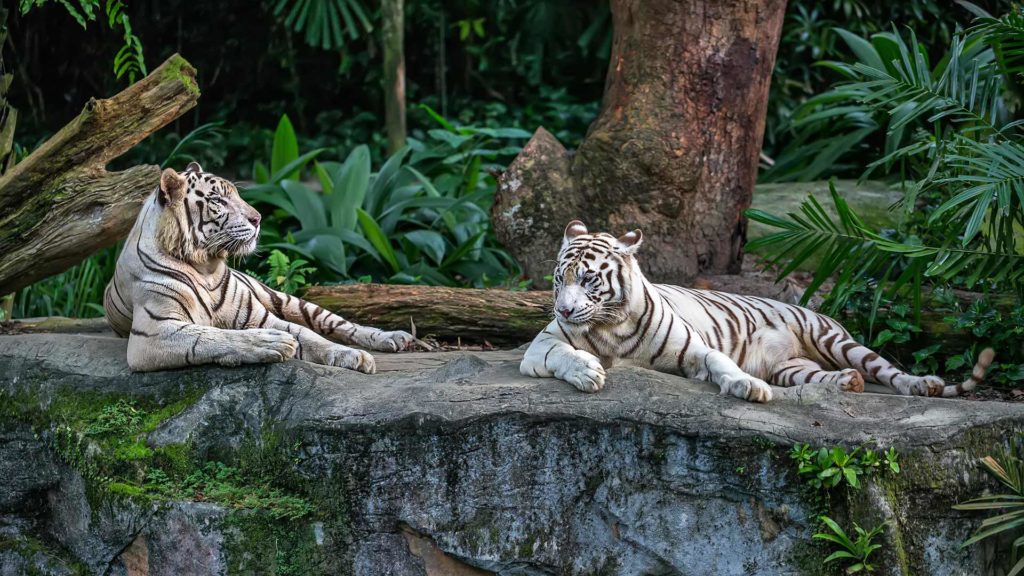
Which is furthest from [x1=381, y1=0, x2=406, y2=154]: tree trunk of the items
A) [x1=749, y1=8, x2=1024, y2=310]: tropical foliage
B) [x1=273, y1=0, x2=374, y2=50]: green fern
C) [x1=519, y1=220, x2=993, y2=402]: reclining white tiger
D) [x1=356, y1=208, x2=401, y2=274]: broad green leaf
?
[x1=519, y1=220, x2=993, y2=402]: reclining white tiger

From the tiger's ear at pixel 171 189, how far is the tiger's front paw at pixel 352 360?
97cm

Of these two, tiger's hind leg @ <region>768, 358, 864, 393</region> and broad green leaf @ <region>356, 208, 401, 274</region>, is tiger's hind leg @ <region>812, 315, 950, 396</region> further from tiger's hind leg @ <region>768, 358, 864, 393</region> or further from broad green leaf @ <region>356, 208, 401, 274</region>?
broad green leaf @ <region>356, 208, 401, 274</region>

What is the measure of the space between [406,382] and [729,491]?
4.51 feet

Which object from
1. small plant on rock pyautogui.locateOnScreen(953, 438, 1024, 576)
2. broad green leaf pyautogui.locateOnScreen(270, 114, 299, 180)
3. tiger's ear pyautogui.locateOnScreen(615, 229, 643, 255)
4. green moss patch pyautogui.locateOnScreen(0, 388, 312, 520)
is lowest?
green moss patch pyautogui.locateOnScreen(0, 388, 312, 520)

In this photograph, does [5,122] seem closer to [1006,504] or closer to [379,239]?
[379,239]

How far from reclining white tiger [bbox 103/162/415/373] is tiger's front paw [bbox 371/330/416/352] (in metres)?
0.49

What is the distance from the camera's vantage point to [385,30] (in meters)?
8.80

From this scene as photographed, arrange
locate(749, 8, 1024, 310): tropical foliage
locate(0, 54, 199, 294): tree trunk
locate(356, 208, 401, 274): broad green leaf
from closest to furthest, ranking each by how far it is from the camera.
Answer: locate(749, 8, 1024, 310): tropical foliage < locate(0, 54, 199, 294): tree trunk < locate(356, 208, 401, 274): broad green leaf

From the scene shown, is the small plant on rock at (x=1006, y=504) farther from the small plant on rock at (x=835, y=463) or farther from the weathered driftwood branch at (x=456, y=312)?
the weathered driftwood branch at (x=456, y=312)

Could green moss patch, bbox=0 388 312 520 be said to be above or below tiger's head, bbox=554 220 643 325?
below

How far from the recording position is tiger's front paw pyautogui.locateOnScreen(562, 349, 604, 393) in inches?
153

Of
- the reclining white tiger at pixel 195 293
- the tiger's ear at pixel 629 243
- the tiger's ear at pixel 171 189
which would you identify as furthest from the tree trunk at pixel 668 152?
the tiger's ear at pixel 171 189

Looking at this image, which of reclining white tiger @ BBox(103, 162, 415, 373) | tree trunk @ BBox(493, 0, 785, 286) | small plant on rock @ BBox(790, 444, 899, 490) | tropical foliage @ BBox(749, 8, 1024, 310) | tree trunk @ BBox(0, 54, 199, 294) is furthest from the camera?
tree trunk @ BBox(493, 0, 785, 286)

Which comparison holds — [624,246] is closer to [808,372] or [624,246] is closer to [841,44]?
[808,372]
